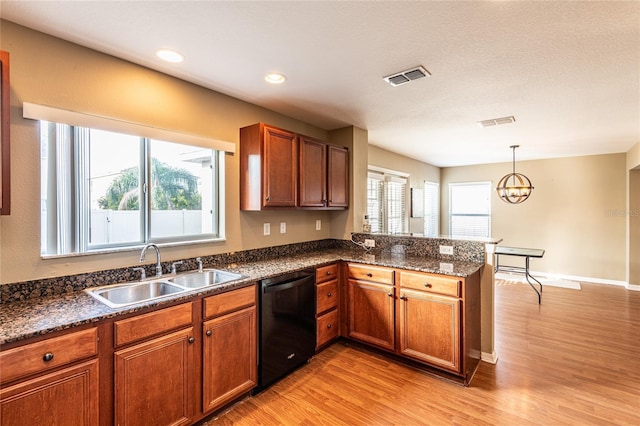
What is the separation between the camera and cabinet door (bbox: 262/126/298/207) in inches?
110

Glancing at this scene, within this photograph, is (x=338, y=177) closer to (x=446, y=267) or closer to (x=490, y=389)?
(x=446, y=267)

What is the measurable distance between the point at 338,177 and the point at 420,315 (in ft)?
5.97

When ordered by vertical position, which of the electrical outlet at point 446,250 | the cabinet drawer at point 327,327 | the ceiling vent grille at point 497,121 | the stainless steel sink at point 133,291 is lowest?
the cabinet drawer at point 327,327

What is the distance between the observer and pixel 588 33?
1828 millimetres

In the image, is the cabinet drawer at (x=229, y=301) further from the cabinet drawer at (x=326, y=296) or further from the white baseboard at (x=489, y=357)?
the white baseboard at (x=489, y=357)

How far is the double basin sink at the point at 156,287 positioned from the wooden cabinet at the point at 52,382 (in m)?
0.26

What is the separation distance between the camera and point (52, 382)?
1.38m

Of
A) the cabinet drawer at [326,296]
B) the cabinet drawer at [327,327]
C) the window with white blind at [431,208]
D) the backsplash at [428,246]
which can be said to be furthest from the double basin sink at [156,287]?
the window with white blind at [431,208]

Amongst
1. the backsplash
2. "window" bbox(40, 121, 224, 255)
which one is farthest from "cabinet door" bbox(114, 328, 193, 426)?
the backsplash

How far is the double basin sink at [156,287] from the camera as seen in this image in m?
1.93

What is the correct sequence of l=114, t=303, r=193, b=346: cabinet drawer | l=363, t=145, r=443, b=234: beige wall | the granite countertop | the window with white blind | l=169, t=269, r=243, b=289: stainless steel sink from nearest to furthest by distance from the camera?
the granite countertop → l=114, t=303, r=193, b=346: cabinet drawer → l=169, t=269, r=243, b=289: stainless steel sink → l=363, t=145, r=443, b=234: beige wall → the window with white blind

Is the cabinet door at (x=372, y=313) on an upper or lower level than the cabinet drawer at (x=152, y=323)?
lower

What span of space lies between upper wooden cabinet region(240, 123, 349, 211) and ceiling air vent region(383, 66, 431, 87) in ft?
3.47

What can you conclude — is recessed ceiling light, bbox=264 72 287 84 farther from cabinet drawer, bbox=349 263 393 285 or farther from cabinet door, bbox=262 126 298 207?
cabinet drawer, bbox=349 263 393 285
